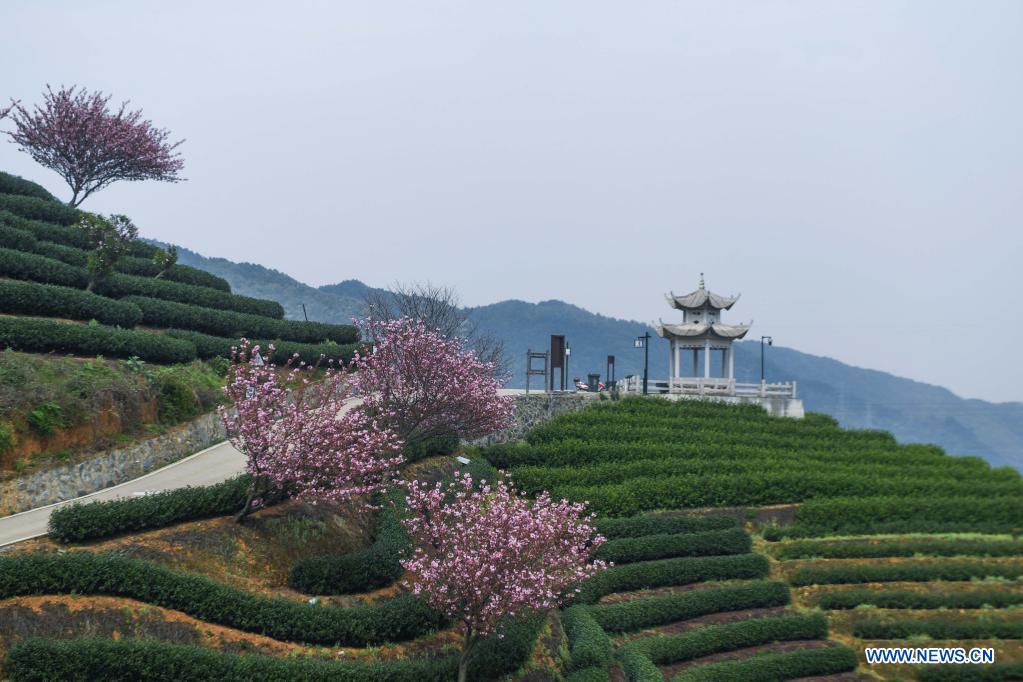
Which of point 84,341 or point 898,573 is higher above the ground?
point 84,341

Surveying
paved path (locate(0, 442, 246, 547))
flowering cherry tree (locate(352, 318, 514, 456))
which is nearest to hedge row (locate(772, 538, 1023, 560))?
flowering cherry tree (locate(352, 318, 514, 456))

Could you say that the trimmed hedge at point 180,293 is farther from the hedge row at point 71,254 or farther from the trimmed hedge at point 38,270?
the trimmed hedge at point 38,270

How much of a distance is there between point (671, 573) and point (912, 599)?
846 cm

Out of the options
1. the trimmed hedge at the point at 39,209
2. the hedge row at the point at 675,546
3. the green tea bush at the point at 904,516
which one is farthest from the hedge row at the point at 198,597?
the trimmed hedge at the point at 39,209

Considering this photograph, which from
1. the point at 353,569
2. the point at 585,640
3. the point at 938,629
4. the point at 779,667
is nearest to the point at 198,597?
the point at 353,569

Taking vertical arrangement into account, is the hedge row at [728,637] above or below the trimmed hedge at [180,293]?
below

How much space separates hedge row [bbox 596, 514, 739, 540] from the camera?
105 feet

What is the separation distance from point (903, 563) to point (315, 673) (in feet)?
80.2

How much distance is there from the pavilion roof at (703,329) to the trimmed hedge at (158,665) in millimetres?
37663

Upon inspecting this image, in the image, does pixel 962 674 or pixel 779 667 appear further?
pixel 962 674

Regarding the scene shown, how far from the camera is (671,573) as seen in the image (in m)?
29.4

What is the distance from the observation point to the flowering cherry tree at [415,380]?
3038cm

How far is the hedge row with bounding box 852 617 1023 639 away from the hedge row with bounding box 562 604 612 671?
9.11m

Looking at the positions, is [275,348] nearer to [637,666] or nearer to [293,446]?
[293,446]
